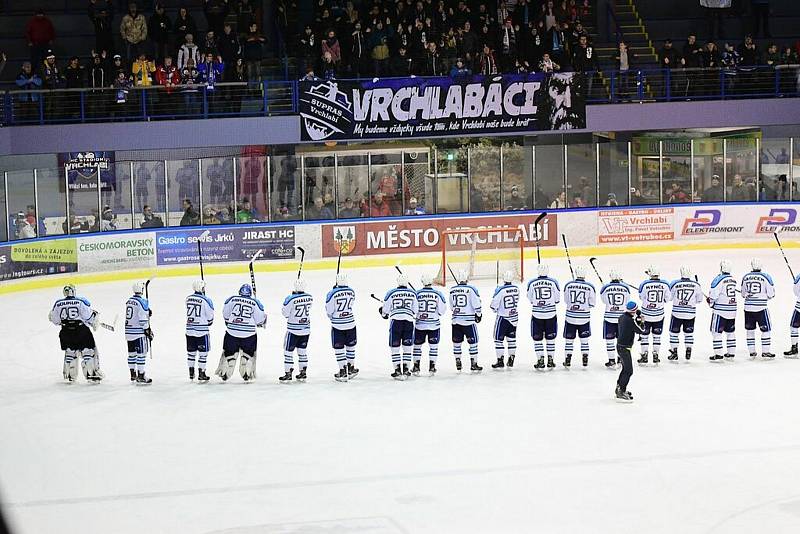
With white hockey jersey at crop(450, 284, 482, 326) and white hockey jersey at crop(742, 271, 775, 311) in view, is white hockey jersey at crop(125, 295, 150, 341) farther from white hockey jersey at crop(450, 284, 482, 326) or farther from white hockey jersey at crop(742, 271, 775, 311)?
white hockey jersey at crop(742, 271, 775, 311)

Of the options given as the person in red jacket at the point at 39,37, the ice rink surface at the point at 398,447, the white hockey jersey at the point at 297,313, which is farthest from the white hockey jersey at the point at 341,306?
the person in red jacket at the point at 39,37

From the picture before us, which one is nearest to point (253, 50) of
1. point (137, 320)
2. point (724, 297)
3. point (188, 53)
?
point (188, 53)

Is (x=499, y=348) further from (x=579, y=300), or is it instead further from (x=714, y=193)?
(x=714, y=193)

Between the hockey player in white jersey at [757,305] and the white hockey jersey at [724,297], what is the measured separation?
0.75 ft

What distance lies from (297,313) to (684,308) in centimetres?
514

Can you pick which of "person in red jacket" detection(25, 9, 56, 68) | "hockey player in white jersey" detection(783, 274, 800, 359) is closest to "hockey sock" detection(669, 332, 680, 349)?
"hockey player in white jersey" detection(783, 274, 800, 359)

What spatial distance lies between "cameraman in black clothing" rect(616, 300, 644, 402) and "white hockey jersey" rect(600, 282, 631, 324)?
6.10ft

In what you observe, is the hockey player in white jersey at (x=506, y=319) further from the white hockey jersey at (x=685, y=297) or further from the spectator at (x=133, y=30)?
the spectator at (x=133, y=30)

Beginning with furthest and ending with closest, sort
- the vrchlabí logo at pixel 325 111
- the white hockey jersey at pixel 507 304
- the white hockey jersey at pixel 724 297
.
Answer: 1. the vrchlabí logo at pixel 325 111
2. the white hockey jersey at pixel 724 297
3. the white hockey jersey at pixel 507 304

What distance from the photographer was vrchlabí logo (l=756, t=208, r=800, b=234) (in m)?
26.2

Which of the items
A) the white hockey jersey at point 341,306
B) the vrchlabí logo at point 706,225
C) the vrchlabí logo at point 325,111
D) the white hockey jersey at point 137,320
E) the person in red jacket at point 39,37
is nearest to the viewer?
the white hockey jersey at point 341,306

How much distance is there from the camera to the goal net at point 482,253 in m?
22.5

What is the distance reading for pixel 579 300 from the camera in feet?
51.1

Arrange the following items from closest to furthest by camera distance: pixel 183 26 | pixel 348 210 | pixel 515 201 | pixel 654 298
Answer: pixel 654 298, pixel 348 210, pixel 183 26, pixel 515 201
